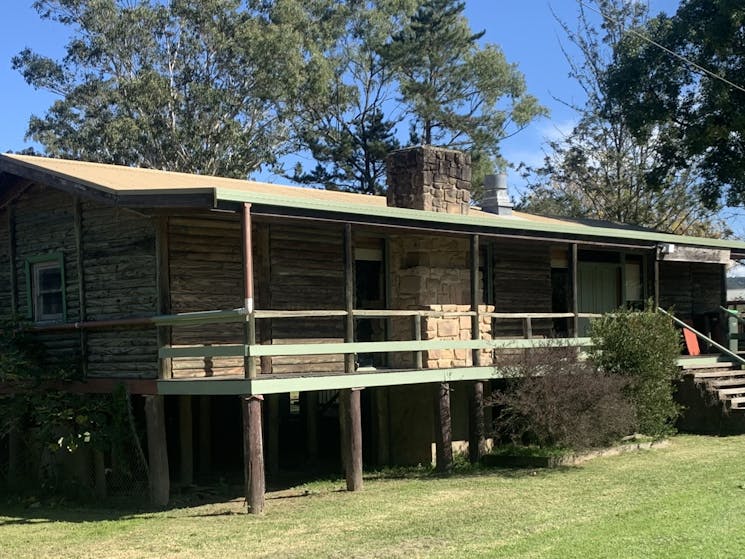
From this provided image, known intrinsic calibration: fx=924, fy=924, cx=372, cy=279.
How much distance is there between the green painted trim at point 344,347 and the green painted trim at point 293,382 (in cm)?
36

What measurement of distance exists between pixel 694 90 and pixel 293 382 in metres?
21.1

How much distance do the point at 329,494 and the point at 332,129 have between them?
101 ft

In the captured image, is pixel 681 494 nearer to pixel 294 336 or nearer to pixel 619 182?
pixel 294 336

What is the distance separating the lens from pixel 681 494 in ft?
37.9

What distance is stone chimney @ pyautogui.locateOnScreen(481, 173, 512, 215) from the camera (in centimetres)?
2059

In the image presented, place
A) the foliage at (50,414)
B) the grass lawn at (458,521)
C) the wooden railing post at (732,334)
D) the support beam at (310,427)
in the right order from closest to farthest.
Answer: the grass lawn at (458,521)
the foliage at (50,414)
the support beam at (310,427)
the wooden railing post at (732,334)

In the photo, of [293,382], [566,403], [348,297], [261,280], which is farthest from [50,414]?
[566,403]

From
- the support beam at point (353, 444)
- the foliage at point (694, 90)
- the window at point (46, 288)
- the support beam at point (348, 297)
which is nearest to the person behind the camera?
the support beam at point (353, 444)

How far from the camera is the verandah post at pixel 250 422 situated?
11844 mm

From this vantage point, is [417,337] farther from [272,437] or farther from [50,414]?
[50,414]

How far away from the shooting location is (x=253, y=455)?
11.9 meters

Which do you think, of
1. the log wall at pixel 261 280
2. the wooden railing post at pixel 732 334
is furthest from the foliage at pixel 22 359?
the wooden railing post at pixel 732 334

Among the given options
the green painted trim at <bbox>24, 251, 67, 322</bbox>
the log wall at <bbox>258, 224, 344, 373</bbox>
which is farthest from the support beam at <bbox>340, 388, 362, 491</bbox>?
the green painted trim at <bbox>24, 251, 67, 322</bbox>

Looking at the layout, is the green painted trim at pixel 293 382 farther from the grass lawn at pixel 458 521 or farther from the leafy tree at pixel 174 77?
the leafy tree at pixel 174 77
